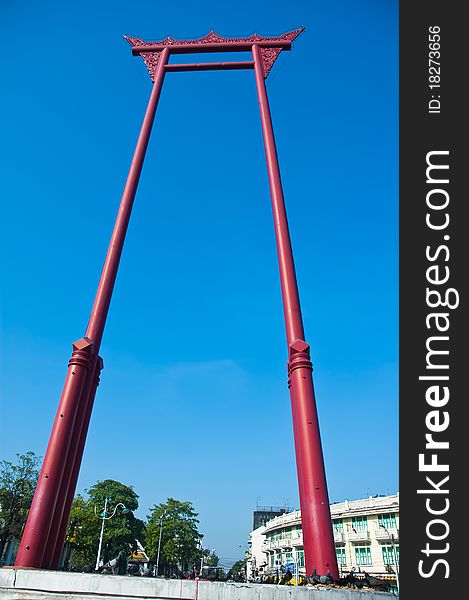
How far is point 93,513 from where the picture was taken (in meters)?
41.9

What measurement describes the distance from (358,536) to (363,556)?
1.50 m

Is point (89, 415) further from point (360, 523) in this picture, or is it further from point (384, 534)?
point (360, 523)

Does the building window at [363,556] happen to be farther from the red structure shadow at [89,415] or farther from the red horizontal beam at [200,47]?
the red horizontal beam at [200,47]

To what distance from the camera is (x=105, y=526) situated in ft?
137

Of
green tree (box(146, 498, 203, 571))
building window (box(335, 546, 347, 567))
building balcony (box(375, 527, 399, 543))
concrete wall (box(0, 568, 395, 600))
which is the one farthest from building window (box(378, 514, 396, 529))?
concrete wall (box(0, 568, 395, 600))

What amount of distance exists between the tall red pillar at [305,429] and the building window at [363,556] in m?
33.7

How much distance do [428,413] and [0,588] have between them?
267 inches

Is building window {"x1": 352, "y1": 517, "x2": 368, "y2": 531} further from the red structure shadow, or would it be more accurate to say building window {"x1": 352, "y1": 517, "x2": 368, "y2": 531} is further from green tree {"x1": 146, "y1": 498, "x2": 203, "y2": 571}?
the red structure shadow

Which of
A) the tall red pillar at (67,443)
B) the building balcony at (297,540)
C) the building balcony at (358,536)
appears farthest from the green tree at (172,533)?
the tall red pillar at (67,443)

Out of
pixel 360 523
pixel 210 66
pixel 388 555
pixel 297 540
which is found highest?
pixel 210 66

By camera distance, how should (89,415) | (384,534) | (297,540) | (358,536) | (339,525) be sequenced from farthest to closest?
1. (297,540)
2. (339,525)
3. (358,536)
4. (384,534)
5. (89,415)

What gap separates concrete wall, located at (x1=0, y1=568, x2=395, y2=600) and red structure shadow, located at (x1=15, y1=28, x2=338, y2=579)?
1.42m

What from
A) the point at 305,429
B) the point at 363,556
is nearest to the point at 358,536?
the point at 363,556

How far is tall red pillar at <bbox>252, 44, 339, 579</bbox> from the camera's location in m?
8.59
